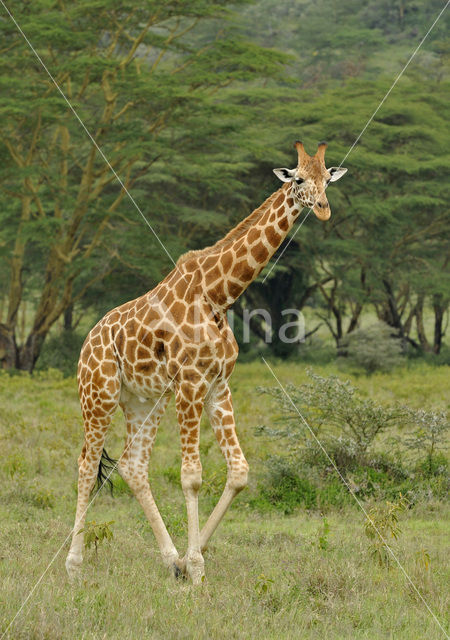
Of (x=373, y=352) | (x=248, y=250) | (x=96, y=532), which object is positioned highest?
(x=248, y=250)

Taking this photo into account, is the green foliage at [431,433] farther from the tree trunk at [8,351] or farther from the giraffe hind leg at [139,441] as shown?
the tree trunk at [8,351]

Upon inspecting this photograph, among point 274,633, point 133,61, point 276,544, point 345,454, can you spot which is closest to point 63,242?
point 133,61

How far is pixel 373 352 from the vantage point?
21422 millimetres

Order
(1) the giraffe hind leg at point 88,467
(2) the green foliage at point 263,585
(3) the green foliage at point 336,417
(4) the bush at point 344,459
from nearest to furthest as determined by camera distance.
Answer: (2) the green foliage at point 263,585 < (1) the giraffe hind leg at point 88,467 < (4) the bush at point 344,459 < (3) the green foliage at point 336,417

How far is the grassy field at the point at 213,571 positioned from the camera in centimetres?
496

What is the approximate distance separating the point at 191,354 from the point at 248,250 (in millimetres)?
836

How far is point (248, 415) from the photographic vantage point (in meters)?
13.6

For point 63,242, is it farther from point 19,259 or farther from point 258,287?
point 258,287

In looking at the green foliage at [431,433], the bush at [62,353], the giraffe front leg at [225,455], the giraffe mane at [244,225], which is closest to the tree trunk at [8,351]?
the bush at [62,353]

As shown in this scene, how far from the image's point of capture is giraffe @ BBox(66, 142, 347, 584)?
18.8 ft

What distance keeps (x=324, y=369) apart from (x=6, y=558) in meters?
15.6

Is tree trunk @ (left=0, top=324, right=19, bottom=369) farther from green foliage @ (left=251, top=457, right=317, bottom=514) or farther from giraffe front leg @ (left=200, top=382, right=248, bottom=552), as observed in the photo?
giraffe front leg @ (left=200, top=382, right=248, bottom=552)

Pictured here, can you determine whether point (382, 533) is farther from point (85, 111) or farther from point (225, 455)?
point (85, 111)

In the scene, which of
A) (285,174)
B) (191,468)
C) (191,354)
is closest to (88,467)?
(191,468)
